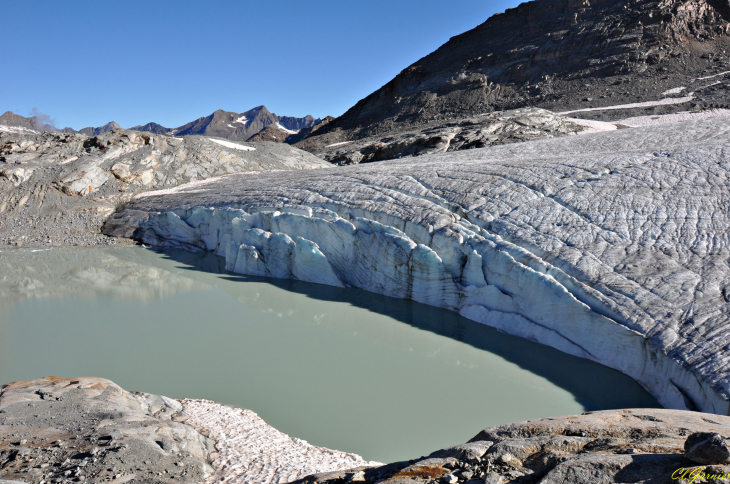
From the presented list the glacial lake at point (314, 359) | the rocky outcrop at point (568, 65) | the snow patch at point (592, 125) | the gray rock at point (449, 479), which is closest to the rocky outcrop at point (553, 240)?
the glacial lake at point (314, 359)

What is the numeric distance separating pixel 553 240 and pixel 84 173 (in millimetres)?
12418

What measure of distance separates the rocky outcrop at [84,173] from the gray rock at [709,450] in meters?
12.5

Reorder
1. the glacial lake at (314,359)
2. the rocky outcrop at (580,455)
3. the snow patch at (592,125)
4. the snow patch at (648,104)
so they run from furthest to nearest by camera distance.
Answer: the snow patch at (648,104) < the snow patch at (592,125) < the glacial lake at (314,359) < the rocky outcrop at (580,455)

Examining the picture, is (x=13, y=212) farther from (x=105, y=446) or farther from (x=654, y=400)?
(x=654, y=400)

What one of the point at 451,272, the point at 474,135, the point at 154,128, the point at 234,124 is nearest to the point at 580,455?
the point at 451,272

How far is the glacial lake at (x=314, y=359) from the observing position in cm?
414

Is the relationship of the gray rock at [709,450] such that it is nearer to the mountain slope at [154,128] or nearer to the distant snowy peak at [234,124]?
the distant snowy peak at [234,124]

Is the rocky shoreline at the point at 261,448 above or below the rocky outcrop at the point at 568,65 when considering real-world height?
below

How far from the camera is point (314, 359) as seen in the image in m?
5.25

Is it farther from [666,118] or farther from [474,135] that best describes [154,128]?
[666,118]

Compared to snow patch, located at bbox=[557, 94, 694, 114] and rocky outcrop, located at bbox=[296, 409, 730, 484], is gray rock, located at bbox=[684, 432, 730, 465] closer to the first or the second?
rocky outcrop, located at bbox=[296, 409, 730, 484]

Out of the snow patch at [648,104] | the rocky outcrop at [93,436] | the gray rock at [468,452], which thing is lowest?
the rocky outcrop at [93,436]

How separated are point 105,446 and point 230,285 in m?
5.19

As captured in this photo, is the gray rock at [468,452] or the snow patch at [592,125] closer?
the gray rock at [468,452]
